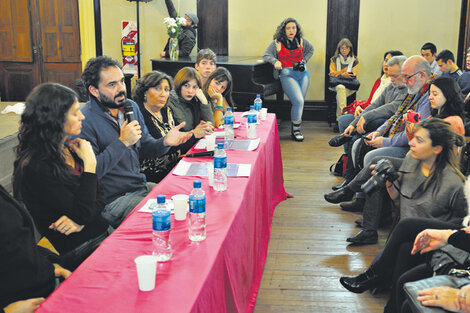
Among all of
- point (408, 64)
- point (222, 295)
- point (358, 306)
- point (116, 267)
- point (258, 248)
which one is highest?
point (408, 64)

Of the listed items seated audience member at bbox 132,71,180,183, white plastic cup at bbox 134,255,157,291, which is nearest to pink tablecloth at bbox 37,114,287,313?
white plastic cup at bbox 134,255,157,291

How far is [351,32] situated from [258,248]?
17.6 feet

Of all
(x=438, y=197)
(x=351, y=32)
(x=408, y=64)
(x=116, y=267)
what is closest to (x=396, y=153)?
(x=408, y=64)

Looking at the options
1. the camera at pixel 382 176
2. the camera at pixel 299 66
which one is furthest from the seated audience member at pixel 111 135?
the camera at pixel 299 66

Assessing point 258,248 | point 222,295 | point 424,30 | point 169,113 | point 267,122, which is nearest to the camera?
point 222,295

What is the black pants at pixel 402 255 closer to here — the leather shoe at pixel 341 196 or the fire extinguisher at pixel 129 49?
the leather shoe at pixel 341 196

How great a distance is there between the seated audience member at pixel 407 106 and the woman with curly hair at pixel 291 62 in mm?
2655

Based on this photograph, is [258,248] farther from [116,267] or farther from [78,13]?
[78,13]

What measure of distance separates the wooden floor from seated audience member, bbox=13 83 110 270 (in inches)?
41.8

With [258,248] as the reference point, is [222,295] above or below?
above

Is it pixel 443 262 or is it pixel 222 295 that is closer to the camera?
pixel 222 295

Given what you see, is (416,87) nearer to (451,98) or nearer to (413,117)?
(413,117)

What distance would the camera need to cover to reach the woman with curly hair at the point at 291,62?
261 inches

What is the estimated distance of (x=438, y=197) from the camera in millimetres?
2602
